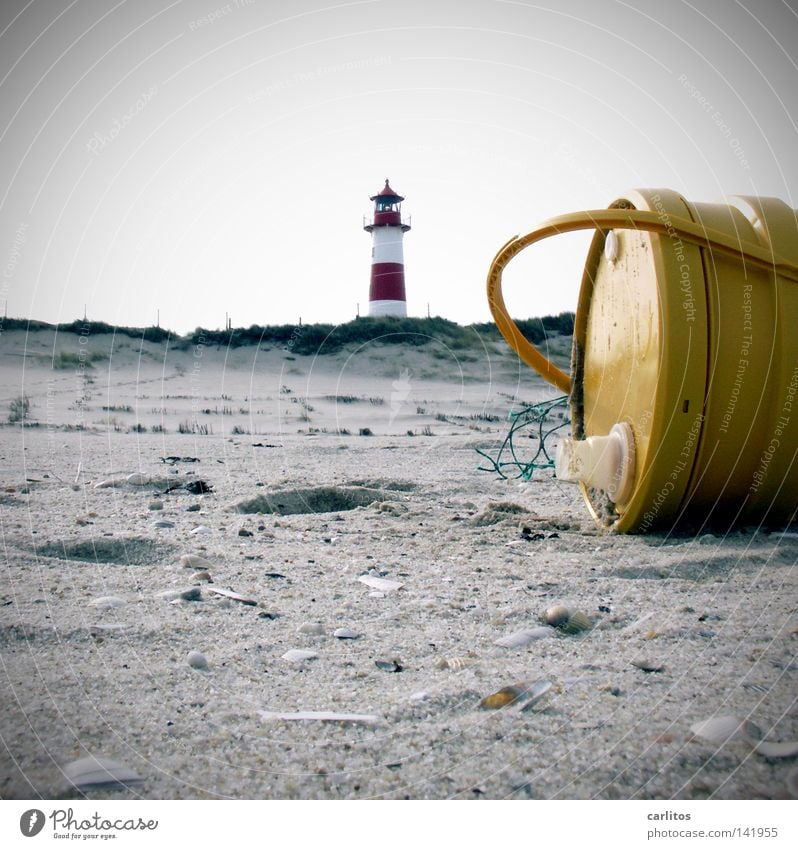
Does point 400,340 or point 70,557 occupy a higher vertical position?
point 400,340

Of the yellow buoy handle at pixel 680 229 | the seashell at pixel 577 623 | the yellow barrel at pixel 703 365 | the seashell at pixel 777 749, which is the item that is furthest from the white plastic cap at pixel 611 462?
the seashell at pixel 777 749

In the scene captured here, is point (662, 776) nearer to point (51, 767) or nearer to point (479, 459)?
point (51, 767)

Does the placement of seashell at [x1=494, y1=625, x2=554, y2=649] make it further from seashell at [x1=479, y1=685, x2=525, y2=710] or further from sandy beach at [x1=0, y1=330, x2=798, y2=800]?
seashell at [x1=479, y1=685, x2=525, y2=710]

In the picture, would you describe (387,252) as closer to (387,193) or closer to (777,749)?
(387,193)

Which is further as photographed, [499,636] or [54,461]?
[54,461]

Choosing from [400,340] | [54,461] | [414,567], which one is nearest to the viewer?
[414,567]

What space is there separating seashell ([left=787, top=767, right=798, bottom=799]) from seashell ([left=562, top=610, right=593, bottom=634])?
857 millimetres

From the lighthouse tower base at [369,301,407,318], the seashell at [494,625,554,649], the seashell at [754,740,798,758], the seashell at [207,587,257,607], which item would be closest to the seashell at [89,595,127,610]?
the seashell at [207,587,257,607]

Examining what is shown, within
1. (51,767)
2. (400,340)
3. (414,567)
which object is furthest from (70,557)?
(400,340)

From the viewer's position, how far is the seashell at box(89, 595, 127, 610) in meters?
2.41

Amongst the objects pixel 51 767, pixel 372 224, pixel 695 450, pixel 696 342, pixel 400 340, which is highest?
pixel 372 224

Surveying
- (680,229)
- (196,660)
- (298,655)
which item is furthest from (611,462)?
(196,660)

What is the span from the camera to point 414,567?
10.0 ft

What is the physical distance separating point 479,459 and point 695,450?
404 centimetres
